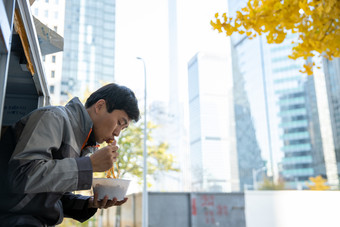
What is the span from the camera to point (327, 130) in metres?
48.6

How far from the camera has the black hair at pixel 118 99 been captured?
1253 mm

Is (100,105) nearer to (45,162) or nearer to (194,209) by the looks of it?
(45,162)

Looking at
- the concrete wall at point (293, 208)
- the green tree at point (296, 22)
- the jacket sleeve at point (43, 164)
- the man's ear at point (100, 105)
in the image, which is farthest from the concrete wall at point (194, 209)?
the jacket sleeve at point (43, 164)

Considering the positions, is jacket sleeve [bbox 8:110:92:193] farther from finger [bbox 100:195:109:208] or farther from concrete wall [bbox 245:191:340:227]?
concrete wall [bbox 245:191:340:227]

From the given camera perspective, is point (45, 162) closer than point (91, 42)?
Yes

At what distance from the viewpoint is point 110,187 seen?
47.9 inches

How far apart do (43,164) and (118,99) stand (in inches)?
16.6

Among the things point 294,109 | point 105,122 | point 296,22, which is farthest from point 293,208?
point 294,109

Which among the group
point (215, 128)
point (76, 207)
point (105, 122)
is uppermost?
point (215, 128)

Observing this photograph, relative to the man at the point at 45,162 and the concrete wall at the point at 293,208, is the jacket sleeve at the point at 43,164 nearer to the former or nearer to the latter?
the man at the point at 45,162

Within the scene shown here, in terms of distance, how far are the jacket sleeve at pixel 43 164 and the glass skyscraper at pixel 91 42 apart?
34.6m

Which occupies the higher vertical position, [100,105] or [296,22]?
[296,22]

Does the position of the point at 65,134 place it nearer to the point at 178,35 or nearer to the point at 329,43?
the point at 329,43

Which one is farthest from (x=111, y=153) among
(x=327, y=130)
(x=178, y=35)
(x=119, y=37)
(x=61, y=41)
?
(x=327, y=130)
